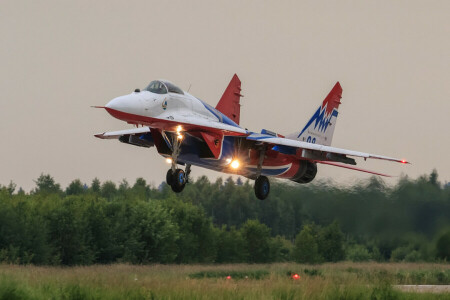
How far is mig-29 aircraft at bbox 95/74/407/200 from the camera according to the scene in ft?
92.6

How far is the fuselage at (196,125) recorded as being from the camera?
Result: 27.5 m

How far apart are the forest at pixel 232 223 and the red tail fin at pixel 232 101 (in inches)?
340

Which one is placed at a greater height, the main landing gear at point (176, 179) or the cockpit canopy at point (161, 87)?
the cockpit canopy at point (161, 87)

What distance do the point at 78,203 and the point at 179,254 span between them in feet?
50.1

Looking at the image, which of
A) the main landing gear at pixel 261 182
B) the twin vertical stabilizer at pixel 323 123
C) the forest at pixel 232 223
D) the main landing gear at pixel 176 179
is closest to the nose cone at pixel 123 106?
the main landing gear at pixel 176 179

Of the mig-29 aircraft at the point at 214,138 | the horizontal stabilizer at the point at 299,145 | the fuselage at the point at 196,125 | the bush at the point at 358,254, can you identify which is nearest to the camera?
the fuselage at the point at 196,125

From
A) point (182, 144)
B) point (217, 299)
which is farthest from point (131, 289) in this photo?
point (182, 144)

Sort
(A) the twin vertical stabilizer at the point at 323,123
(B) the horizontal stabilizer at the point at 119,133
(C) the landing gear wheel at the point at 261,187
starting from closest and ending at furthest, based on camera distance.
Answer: (B) the horizontal stabilizer at the point at 119,133, (C) the landing gear wheel at the point at 261,187, (A) the twin vertical stabilizer at the point at 323,123

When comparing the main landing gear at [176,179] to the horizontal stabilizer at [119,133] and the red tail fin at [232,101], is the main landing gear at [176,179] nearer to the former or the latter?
the horizontal stabilizer at [119,133]

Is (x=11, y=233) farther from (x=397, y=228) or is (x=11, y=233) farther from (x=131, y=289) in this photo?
(x=131, y=289)

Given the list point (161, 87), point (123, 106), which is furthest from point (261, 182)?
point (123, 106)

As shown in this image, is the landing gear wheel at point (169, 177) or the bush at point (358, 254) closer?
the landing gear wheel at point (169, 177)

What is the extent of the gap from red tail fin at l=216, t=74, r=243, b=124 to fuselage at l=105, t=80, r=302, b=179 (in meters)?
3.43

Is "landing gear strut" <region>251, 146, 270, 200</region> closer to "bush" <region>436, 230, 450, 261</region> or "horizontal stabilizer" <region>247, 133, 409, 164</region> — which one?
"horizontal stabilizer" <region>247, 133, 409, 164</region>
